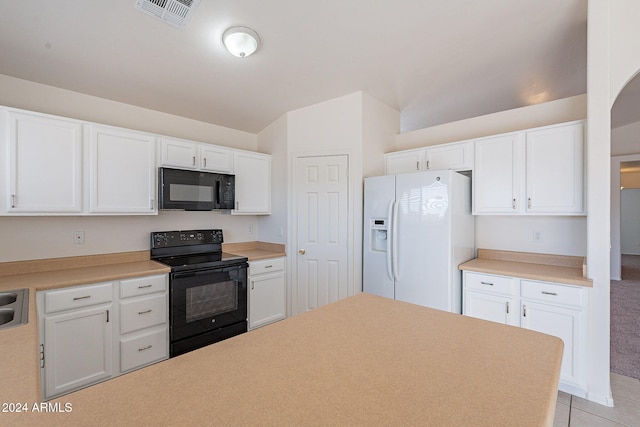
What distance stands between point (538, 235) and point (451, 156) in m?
1.10

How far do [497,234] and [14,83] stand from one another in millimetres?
4492

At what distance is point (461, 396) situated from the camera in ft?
2.34

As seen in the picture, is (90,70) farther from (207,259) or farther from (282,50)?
(207,259)

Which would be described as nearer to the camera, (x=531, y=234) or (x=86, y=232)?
(x=86, y=232)

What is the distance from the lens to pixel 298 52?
259 cm

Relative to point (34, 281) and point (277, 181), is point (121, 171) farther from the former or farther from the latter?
point (277, 181)

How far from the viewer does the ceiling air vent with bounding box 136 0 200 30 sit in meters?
1.96

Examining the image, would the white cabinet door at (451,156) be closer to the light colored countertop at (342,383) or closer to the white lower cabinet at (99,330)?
the light colored countertop at (342,383)

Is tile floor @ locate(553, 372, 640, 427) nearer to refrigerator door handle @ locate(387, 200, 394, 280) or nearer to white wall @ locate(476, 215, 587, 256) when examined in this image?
white wall @ locate(476, 215, 587, 256)

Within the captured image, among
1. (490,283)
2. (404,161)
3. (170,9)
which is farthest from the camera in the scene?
(404,161)

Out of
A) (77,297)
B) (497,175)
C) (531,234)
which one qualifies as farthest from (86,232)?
(531,234)

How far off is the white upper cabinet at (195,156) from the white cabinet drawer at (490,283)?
8.81ft

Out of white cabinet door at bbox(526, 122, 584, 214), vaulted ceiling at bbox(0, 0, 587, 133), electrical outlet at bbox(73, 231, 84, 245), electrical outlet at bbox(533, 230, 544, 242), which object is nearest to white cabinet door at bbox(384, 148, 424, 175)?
vaulted ceiling at bbox(0, 0, 587, 133)

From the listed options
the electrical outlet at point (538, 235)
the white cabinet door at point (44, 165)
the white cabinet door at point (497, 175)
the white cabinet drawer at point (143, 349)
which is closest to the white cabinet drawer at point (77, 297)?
the white cabinet drawer at point (143, 349)
